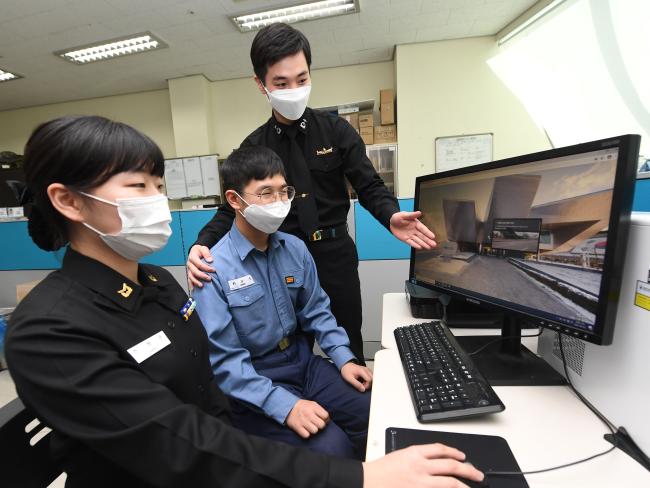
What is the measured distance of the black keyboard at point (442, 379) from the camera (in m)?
0.59

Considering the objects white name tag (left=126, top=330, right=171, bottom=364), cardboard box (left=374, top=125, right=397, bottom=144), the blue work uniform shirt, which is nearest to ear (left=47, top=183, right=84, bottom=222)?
white name tag (left=126, top=330, right=171, bottom=364)

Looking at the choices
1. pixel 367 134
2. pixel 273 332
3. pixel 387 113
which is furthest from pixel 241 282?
pixel 387 113

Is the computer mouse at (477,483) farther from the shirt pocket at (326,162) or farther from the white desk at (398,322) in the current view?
the shirt pocket at (326,162)

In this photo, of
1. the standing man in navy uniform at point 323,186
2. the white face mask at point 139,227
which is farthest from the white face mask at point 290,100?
the white face mask at point 139,227

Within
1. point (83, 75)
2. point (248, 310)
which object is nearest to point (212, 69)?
point (83, 75)

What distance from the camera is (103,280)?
0.62 m

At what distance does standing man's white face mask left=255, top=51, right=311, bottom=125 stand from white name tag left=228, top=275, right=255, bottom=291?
27.8 inches

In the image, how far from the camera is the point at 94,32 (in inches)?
130

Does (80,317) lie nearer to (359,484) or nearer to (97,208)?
(97,208)

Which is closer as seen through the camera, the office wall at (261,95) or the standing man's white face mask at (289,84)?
the standing man's white face mask at (289,84)

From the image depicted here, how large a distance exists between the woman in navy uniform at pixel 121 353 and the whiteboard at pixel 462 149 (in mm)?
3862

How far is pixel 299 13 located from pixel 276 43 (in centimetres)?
266

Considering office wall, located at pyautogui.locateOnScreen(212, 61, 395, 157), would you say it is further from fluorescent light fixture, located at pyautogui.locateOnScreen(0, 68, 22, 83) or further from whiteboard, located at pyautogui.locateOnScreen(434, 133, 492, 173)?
fluorescent light fixture, located at pyautogui.locateOnScreen(0, 68, 22, 83)

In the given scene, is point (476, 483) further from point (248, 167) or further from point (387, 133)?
point (387, 133)
